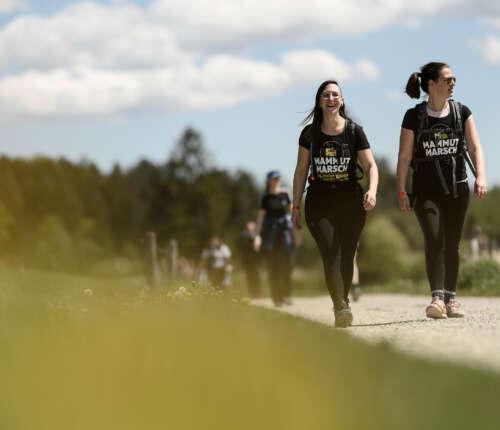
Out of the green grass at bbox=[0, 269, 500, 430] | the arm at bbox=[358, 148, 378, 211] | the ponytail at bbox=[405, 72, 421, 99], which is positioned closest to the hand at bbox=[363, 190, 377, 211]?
the arm at bbox=[358, 148, 378, 211]

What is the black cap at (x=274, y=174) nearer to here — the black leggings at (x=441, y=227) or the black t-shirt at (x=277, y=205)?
the black t-shirt at (x=277, y=205)

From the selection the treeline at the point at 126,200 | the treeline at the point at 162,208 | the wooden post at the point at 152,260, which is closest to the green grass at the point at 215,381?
the wooden post at the point at 152,260

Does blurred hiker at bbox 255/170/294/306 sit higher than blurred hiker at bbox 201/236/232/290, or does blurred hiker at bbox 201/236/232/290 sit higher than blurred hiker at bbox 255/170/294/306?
blurred hiker at bbox 255/170/294/306

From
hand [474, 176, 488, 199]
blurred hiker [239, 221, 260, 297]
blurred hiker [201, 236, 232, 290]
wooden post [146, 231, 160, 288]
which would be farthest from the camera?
blurred hiker [201, 236, 232, 290]

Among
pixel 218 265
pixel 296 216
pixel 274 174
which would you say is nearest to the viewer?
pixel 296 216

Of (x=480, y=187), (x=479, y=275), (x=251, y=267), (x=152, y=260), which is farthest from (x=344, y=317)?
(x=152, y=260)

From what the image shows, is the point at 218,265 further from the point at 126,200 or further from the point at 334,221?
the point at 126,200

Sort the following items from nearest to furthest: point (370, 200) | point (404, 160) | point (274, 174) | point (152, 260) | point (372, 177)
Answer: point (370, 200)
point (372, 177)
point (404, 160)
point (274, 174)
point (152, 260)

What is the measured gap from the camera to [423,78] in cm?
1021

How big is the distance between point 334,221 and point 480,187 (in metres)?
1.44

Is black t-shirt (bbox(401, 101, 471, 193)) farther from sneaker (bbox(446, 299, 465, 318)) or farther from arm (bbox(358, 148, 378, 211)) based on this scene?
sneaker (bbox(446, 299, 465, 318))

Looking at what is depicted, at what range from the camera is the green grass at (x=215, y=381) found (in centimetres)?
491

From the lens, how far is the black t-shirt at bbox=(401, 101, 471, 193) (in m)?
9.97

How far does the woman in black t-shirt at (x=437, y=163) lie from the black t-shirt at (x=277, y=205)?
5.69m
